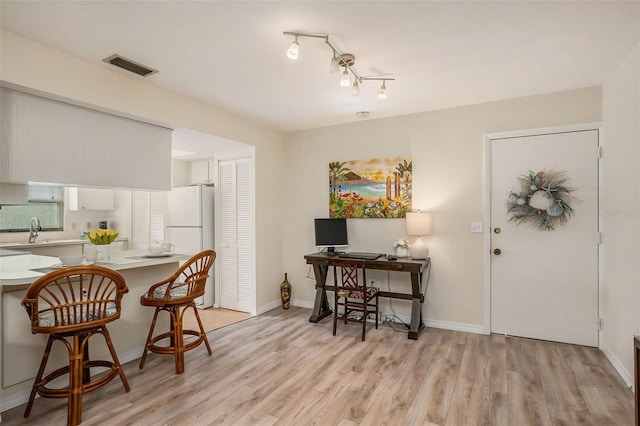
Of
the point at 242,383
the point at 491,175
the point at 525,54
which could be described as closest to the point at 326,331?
the point at 242,383

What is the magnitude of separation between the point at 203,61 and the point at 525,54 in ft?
8.17

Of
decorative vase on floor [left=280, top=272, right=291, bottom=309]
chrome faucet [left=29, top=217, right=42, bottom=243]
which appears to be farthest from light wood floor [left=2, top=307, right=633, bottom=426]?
chrome faucet [left=29, top=217, right=42, bottom=243]

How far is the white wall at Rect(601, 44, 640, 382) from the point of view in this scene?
7.77 feet

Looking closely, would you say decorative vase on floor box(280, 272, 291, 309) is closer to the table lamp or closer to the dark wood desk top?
the dark wood desk top

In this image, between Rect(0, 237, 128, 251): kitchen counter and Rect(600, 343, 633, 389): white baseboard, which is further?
Rect(0, 237, 128, 251): kitchen counter

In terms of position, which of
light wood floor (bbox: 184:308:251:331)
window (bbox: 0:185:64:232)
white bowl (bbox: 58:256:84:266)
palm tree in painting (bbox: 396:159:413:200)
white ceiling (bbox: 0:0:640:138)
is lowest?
light wood floor (bbox: 184:308:251:331)

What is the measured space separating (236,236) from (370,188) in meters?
1.96

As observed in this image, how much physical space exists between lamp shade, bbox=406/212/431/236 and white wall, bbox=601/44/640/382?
1.56 metres

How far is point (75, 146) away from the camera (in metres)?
2.63

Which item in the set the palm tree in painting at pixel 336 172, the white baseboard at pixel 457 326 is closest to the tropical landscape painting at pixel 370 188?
the palm tree in painting at pixel 336 172

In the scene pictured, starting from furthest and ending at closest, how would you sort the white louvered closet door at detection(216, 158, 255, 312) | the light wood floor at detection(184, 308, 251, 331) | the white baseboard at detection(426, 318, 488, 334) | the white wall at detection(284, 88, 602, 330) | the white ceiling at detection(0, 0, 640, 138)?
the white louvered closet door at detection(216, 158, 255, 312) < the light wood floor at detection(184, 308, 251, 331) < the white baseboard at detection(426, 318, 488, 334) < the white wall at detection(284, 88, 602, 330) < the white ceiling at detection(0, 0, 640, 138)

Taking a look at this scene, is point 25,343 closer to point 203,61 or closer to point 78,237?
point 203,61

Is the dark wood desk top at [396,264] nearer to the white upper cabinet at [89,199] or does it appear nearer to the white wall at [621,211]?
the white wall at [621,211]

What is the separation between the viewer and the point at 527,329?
3367mm
